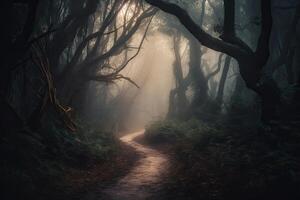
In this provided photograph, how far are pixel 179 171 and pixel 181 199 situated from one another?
291 cm

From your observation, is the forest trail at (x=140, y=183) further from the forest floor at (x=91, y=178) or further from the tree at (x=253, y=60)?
the tree at (x=253, y=60)

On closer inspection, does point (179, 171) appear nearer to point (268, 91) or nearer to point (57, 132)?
point (268, 91)

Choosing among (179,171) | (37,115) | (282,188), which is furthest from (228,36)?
(37,115)

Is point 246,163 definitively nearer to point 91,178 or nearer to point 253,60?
point 253,60

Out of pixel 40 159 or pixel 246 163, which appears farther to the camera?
pixel 40 159

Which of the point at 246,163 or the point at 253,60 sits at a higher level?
the point at 253,60

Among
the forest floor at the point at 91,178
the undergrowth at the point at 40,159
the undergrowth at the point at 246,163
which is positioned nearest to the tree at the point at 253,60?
the undergrowth at the point at 246,163

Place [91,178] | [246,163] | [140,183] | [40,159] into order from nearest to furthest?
[246,163]
[40,159]
[140,183]
[91,178]

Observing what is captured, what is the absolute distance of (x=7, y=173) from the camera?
22.3 ft

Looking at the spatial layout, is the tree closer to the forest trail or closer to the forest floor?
the forest trail

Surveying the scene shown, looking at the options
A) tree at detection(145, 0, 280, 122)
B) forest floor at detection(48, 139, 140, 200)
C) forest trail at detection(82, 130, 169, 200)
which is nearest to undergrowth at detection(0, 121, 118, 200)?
forest floor at detection(48, 139, 140, 200)

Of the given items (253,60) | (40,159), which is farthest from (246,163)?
(40,159)

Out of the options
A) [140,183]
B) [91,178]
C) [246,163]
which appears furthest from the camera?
[91,178]

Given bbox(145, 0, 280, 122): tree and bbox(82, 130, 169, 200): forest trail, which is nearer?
bbox(82, 130, 169, 200): forest trail
